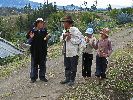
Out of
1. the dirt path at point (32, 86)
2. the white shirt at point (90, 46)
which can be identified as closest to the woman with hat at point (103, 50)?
the white shirt at point (90, 46)

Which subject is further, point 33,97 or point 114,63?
point 114,63

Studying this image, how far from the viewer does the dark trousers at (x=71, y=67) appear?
10.8m

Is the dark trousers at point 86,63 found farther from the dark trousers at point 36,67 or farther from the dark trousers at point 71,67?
the dark trousers at point 36,67

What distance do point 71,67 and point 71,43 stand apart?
0.59 m

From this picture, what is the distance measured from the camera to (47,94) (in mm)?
10328

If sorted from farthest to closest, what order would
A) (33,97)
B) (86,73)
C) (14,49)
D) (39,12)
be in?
1. (39,12)
2. (14,49)
3. (86,73)
4. (33,97)

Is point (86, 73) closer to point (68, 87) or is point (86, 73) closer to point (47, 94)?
point (68, 87)

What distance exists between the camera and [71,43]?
1079cm

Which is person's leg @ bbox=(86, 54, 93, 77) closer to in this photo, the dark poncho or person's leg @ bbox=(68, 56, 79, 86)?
person's leg @ bbox=(68, 56, 79, 86)

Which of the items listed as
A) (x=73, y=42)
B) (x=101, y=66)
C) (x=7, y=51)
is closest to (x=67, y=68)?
(x=73, y=42)

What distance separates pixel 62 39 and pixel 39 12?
45301 mm

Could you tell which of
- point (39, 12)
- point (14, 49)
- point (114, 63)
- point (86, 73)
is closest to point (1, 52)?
point (14, 49)

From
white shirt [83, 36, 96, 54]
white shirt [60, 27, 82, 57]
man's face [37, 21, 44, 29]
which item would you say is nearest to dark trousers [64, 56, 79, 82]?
→ white shirt [60, 27, 82, 57]

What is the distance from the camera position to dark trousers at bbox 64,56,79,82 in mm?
10828
